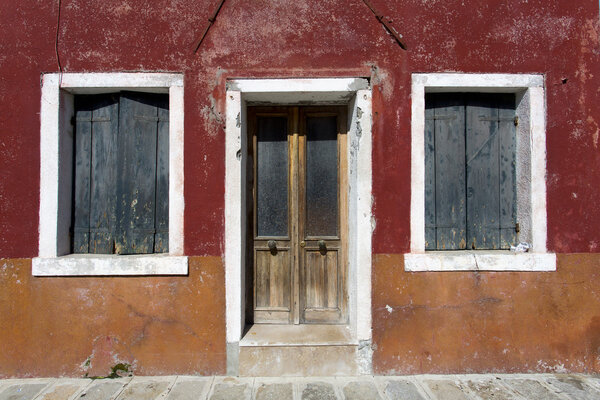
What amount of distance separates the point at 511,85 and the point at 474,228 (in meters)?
1.38

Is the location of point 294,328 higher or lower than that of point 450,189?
lower

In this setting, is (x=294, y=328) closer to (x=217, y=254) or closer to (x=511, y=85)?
(x=217, y=254)

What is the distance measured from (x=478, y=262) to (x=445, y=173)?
0.89 m

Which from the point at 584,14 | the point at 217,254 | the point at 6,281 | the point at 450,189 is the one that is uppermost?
the point at 584,14

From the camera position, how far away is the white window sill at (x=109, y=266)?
3.40 meters

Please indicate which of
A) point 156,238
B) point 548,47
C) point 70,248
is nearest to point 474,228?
point 548,47

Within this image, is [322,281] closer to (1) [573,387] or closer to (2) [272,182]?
(2) [272,182]

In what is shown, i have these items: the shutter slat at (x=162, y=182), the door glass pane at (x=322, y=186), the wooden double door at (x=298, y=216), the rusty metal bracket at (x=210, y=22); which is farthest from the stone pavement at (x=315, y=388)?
the rusty metal bracket at (x=210, y=22)

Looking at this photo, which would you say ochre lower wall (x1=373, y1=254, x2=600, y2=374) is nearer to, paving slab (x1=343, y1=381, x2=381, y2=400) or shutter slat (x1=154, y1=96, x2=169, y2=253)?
paving slab (x1=343, y1=381, x2=381, y2=400)

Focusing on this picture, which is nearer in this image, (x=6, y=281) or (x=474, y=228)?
(x=6, y=281)

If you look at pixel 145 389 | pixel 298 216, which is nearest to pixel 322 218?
pixel 298 216

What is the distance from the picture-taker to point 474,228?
3695mm

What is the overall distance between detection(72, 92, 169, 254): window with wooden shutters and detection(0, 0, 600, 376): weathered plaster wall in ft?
1.12

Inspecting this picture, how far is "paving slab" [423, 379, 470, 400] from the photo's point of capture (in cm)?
307
